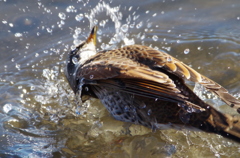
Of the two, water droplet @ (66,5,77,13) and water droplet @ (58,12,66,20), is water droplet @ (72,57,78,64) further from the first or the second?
water droplet @ (66,5,77,13)

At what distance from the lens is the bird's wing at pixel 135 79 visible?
13.8 ft

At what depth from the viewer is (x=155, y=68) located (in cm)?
467

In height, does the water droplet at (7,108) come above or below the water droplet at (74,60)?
below

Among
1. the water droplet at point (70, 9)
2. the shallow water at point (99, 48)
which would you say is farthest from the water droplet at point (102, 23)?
the water droplet at point (70, 9)

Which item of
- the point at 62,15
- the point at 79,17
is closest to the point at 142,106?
the point at 79,17

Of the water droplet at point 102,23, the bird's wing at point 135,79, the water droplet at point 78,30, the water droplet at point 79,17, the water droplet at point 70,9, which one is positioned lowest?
the bird's wing at point 135,79

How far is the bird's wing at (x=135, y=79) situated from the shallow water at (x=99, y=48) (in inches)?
34.7

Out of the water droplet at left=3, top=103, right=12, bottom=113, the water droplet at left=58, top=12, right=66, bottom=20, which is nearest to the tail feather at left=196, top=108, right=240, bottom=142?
the water droplet at left=3, top=103, right=12, bottom=113

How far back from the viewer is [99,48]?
7070 millimetres

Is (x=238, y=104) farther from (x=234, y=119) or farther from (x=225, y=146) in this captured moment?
(x=225, y=146)

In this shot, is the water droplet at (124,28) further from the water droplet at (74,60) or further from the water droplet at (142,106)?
the water droplet at (142,106)

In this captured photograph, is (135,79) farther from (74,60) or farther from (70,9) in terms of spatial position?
(70,9)

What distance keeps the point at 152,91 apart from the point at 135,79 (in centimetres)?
27

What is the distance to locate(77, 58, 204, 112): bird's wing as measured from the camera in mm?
4203
